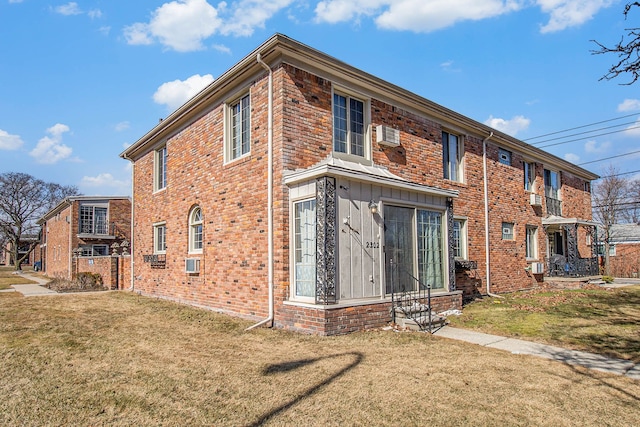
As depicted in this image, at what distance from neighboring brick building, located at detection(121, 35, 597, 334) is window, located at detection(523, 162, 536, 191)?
2.49m

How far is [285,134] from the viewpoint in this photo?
28.7 feet

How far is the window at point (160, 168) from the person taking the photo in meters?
15.0

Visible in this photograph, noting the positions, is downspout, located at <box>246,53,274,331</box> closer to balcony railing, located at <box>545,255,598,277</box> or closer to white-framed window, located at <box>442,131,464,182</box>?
white-framed window, located at <box>442,131,464,182</box>

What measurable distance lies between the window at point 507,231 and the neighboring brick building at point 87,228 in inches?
901

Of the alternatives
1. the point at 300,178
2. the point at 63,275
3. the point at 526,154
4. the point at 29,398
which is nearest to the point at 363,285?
the point at 300,178

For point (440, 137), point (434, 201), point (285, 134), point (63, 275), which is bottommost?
point (63, 275)

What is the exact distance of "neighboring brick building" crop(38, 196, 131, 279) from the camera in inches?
1066

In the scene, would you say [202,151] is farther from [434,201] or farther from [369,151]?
[434,201]

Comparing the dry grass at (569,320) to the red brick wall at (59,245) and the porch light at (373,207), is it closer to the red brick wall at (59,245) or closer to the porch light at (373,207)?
the porch light at (373,207)

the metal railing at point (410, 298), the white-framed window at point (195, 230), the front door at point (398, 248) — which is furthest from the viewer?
the white-framed window at point (195, 230)

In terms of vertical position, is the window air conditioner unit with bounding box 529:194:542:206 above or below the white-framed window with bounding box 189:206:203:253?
above

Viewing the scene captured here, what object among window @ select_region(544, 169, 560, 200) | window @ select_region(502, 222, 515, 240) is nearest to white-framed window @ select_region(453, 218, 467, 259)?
window @ select_region(502, 222, 515, 240)

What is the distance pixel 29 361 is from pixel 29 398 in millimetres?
1814

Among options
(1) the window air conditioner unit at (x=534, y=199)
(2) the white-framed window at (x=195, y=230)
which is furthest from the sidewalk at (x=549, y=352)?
(1) the window air conditioner unit at (x=534, y=199)
